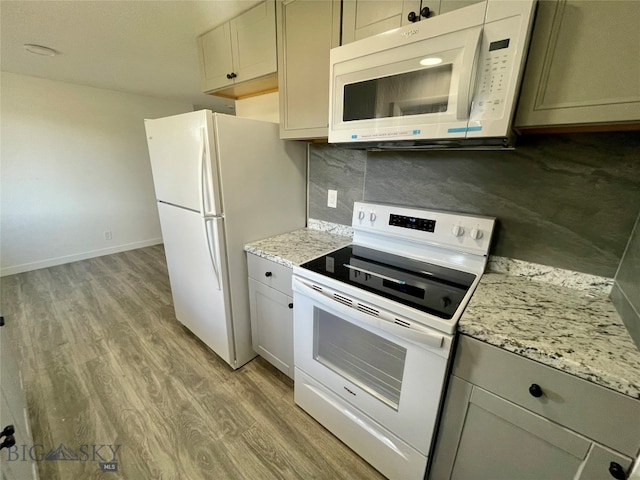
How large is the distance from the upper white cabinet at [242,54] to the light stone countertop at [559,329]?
1.67 metres

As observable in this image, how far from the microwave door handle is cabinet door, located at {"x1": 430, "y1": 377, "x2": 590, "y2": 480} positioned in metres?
0.99

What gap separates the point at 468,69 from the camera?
0.86 m

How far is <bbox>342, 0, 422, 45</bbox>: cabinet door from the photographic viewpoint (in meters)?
1.04

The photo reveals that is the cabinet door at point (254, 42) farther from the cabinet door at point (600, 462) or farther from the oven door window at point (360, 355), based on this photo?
the cabinet door at point (600, 462)

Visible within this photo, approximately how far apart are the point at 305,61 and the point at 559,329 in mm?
1624

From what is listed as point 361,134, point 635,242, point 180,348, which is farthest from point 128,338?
point 635,242

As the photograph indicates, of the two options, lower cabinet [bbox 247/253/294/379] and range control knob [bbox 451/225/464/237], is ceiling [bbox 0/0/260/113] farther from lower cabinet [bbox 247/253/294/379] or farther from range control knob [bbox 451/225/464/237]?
range control knob [bbox 451/225/464/237]

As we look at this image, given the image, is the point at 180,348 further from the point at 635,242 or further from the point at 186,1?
the point at 635,242

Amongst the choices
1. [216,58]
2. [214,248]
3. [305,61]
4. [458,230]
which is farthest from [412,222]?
[216,58]

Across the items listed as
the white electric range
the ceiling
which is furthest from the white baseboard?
the white electric range

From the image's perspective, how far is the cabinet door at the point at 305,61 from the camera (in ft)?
4.22

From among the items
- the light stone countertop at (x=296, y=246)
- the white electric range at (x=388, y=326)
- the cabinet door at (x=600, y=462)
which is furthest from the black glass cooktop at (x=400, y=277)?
the cabinet door at (x=600, y=462)

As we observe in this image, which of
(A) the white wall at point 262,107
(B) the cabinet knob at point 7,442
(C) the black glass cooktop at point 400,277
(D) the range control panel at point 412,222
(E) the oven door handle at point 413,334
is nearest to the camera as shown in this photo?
(B) the cabinet knob at point 7,442

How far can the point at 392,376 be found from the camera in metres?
1.12
